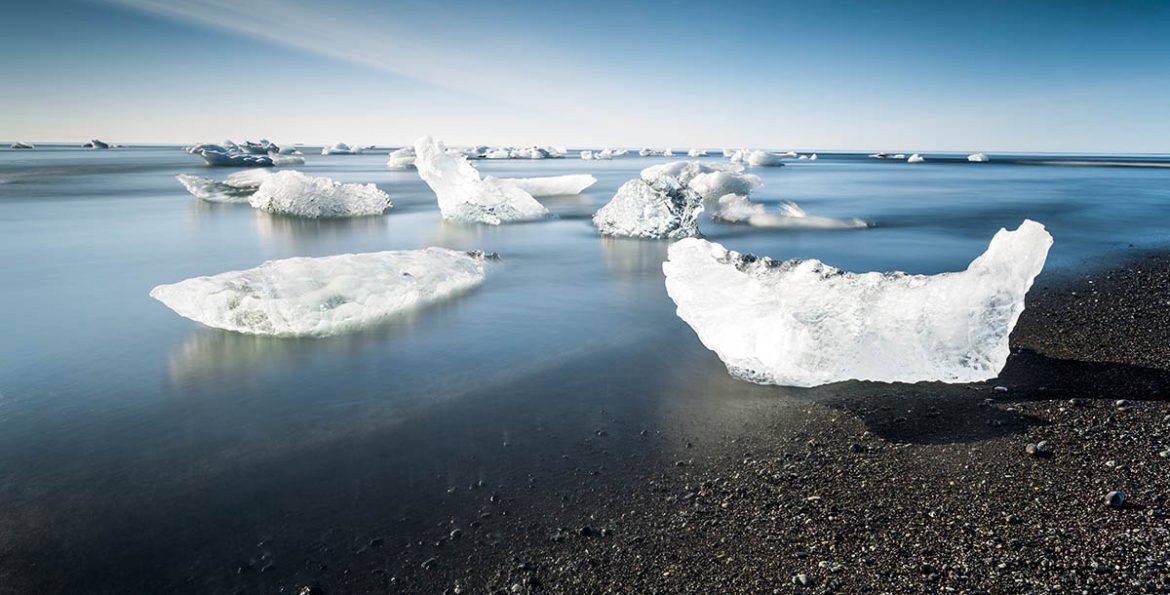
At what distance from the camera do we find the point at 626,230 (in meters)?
10.5

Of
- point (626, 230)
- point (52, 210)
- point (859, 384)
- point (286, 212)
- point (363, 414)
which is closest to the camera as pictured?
point (363, 414)

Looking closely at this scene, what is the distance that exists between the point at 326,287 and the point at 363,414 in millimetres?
1980

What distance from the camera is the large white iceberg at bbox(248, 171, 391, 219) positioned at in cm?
1316

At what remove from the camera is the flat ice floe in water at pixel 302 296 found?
4.67 meters

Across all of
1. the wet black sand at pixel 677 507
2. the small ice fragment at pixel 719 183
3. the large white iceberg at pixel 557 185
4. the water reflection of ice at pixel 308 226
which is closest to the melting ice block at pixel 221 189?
the water reflection of ice at pixel 308 226

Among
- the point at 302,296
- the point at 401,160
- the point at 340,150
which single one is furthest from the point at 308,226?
the point at 340,150

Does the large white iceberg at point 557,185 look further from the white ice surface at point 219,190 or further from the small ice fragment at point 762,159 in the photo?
Answer: the small ice fragment at point 762,159

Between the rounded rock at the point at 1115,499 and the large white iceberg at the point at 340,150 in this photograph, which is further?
the large white iceberg at the point at 340,150

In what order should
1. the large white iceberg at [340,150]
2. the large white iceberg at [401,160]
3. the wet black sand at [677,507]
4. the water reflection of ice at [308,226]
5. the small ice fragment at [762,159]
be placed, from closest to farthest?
1. the wet black sand at [677,507]
2. the water reflection of ice at [308,226]
3. the large white iceberg at [401,160]
4. the small ice fragment at [762,159]
5. the large white iceberg at [340,150]

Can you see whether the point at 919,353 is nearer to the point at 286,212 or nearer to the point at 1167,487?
the point at 1167,487

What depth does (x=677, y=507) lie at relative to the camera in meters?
2.48

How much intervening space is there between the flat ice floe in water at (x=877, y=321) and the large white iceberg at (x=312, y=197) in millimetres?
11471

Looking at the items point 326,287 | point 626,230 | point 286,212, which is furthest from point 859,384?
point 286,212

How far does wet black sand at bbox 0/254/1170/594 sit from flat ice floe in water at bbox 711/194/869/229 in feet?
29.1
